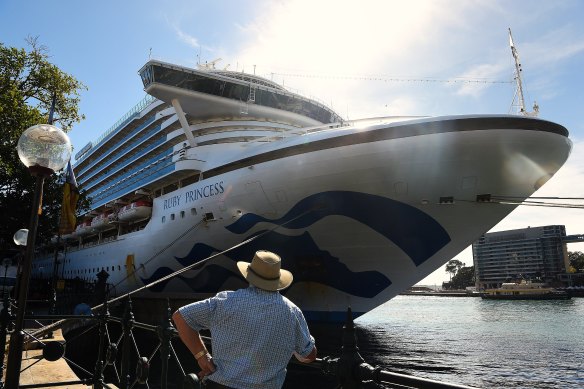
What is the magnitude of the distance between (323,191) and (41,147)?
8.72 meters

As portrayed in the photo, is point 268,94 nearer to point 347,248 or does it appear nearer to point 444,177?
point 347,248

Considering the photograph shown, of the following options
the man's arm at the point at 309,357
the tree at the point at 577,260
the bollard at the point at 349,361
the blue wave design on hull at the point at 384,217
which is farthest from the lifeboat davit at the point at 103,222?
the tree at the point at 577,260

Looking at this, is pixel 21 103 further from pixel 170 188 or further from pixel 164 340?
pixel 164 340

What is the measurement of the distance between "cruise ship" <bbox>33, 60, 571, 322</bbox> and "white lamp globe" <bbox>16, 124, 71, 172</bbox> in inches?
138

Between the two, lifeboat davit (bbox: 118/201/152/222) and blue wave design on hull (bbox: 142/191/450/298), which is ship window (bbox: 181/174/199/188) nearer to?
lifeboat davit (bbox: 118/201/152/222)

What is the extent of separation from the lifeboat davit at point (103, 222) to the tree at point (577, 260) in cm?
11097

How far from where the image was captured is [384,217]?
40.5 feet

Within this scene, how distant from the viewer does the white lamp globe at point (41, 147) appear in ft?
15.1

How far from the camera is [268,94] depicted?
805 inches

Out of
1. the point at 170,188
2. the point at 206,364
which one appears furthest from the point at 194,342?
the point at 170,188

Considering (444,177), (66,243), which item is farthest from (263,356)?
(66,243)

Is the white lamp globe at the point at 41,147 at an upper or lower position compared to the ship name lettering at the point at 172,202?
lower

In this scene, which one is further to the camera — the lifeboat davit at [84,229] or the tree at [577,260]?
the tree at [577,260]

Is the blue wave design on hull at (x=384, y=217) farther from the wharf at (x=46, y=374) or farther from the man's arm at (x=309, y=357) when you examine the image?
the man's arm at (x=309, y=357)
